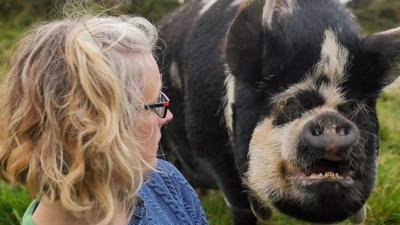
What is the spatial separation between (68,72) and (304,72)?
1.42 m

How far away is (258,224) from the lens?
4562 millimetres

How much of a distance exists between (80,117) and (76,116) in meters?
0.01

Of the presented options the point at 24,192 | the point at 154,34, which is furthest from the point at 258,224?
the point at 154,34

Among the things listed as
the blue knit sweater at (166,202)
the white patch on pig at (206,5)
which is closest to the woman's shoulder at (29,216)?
the blue knit sweater at (166,202)

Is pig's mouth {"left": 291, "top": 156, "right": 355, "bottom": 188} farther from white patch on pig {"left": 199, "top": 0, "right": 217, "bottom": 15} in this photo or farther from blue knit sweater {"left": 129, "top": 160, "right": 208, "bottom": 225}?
white patch on pig {"left": 199, "top": 0, "right": 217, "bottom": 15}

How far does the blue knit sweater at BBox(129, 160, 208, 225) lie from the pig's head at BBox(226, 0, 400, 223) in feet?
1.92

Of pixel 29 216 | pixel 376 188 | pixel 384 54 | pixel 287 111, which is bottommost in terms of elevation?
pixel 376 188

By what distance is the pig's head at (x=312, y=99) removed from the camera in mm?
3074

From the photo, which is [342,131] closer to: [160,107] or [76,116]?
[160,107]

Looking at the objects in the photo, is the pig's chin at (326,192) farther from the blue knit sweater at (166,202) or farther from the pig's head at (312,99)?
the blue knit sweater at (166,202)

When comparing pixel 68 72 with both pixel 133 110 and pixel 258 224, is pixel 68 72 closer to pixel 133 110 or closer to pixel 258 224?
pixel 133 110

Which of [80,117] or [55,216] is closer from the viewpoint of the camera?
[80,117]

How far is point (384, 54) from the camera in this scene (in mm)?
3248

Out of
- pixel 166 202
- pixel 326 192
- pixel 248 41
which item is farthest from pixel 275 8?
pixel 166 202
